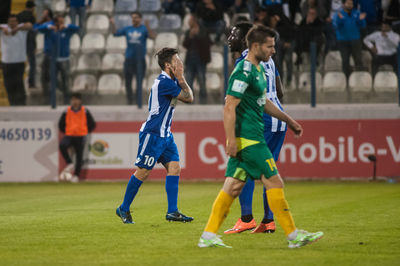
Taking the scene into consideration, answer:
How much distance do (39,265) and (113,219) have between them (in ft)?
11.5

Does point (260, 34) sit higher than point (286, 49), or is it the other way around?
point (260, 34)

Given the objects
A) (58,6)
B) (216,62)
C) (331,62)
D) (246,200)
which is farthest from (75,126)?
(246,200)

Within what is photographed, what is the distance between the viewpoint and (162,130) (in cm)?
937

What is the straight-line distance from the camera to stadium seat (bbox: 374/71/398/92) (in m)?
16.5

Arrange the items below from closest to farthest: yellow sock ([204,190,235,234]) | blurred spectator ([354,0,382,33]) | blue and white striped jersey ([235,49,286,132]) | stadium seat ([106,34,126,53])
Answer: yellow sock ([204,190,235,234])
blue and white striped jersey ([235,49,286,132])
stadium seat ([106,34,126,53])
blurred spectator ([354,0,382,33])

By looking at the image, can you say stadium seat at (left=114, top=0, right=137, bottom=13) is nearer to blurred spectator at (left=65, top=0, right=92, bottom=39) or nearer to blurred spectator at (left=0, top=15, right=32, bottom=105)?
blurred spectator at (left=65, top=0, right=92, bottom=39)

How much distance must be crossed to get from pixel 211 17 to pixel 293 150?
141 inches

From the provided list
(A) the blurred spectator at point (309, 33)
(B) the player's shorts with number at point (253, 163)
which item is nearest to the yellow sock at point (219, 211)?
(B) the player's shorts with number at point (253, 163)

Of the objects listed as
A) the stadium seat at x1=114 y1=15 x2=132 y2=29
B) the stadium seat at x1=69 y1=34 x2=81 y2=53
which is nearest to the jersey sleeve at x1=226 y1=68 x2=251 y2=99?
the stadium seat at x1=69 y1=34 x2=81 y2=53

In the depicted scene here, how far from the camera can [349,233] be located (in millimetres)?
7922

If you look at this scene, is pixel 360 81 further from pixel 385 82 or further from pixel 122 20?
pixel 122 20

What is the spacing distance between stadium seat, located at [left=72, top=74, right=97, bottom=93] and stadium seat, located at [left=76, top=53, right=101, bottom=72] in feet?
0.56

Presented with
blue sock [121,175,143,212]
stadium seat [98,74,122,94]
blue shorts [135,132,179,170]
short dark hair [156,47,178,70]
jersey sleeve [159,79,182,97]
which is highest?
short dark hair [156,47,178,70]

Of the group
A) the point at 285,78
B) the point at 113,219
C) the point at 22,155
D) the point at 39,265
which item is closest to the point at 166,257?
the point at 39,265
